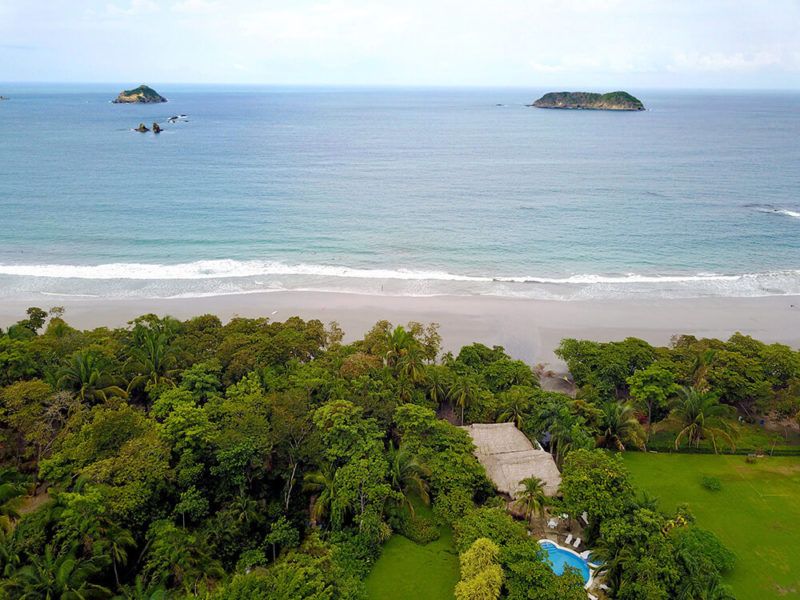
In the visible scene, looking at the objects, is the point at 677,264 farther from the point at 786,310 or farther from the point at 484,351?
the point at 484,351

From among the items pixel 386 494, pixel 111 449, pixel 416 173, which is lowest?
pixel 386 494

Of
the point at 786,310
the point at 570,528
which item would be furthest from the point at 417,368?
the point at 786,310

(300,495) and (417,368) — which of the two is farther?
(417,368)

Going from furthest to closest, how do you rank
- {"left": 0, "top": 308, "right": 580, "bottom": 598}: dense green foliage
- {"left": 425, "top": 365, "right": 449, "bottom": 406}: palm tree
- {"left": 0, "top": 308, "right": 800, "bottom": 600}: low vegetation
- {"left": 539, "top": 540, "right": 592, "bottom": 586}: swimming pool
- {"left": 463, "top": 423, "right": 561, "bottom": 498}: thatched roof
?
{"left": 425, "top": 365, "right": 449, "bottom": 406}: palm tree < {"left": 463, "top": 423, "right": 561, "bottom": 498}: thatched roof < {"left": 539, "top": 540, "right": 592, "bottom": 586}: swimming pool < {"left": 0, "top": 308, "right": 580, "bottom": 598}: dense green foliage < {"left": 0, "top": 308, "right": 800, "bottom": 600}: low vegetation

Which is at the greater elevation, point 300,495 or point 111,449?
point 111,449

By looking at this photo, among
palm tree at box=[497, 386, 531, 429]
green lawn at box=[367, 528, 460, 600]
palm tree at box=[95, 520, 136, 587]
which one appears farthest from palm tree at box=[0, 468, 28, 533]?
palm tree at box=[497, 386, 531, 429]

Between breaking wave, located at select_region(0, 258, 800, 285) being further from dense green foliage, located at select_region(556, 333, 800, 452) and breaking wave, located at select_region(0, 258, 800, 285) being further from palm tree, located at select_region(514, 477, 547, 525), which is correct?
palm tree, located at select_region(514, 477, 547, 525)
